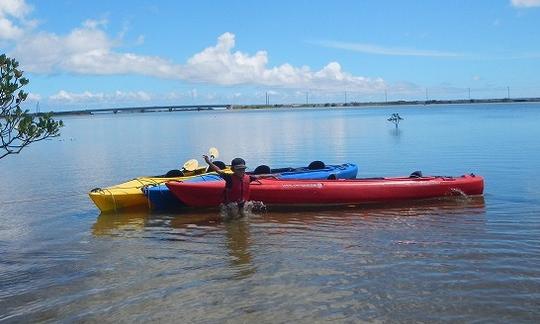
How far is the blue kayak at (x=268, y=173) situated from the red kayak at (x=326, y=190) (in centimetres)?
49

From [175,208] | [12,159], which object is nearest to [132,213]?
[175,208]

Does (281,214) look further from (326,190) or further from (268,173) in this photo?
(268,173)

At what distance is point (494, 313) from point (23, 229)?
9.71m

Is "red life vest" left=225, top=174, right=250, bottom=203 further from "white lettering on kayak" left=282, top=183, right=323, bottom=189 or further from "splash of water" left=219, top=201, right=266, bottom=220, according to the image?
A: "white lettering on kayak" left=282, top=183, right=323, bottom=189

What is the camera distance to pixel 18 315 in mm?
6375

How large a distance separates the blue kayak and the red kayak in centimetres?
49

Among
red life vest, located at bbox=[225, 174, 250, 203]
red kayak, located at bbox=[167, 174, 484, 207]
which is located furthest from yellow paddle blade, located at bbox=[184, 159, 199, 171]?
red life vest, located at bbox=[225, 174, 250, 203]

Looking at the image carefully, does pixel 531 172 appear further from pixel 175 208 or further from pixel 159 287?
pixel 159 287

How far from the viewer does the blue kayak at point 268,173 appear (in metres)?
12.8

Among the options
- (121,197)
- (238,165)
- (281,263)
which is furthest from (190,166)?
(281,263)

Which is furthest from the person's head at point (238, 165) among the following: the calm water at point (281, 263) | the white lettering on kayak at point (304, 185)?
the white lettering on kayak at point (304, 185)

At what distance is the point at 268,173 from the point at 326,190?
214 centimetres

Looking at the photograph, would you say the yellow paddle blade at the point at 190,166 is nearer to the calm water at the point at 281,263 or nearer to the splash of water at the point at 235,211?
the calm water at the point at 281,263

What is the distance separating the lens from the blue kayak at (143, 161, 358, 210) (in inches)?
506
